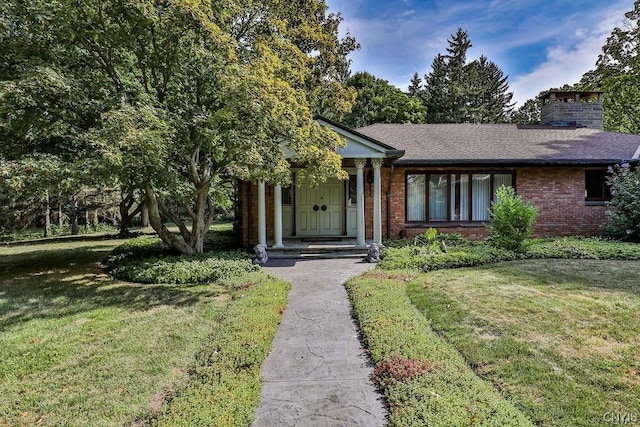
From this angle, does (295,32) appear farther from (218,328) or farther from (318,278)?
(218,328)

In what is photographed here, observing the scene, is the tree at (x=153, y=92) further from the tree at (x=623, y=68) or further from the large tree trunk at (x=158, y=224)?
the tree at (x=623, y=68)

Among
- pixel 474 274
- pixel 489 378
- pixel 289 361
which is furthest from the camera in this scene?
pixel 474 274

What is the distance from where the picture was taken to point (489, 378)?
384 centimetres

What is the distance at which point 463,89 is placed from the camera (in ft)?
116

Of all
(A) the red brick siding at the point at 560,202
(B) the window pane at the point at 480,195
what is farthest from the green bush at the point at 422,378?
(A) the red brick siding at the point at 560,202

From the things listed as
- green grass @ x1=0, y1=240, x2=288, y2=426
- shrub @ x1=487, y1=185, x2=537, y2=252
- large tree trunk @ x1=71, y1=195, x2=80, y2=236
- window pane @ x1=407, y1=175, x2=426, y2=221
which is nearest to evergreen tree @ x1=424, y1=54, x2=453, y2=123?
window pane @ x1=407, y1=175, x2=426, y2=221

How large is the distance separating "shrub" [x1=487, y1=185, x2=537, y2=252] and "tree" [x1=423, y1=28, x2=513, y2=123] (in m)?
28.5

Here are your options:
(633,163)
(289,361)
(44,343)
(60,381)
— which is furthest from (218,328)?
(633,163)

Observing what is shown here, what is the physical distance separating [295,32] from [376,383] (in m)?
12.4

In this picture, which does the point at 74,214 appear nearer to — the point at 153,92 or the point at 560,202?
the point at 153,92

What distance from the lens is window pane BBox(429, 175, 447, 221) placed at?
514 inches

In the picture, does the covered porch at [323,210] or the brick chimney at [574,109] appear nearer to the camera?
the covered porch at [323,210]

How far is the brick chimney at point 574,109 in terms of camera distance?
1642cm

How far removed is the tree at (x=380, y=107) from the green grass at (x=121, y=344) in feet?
83.4
